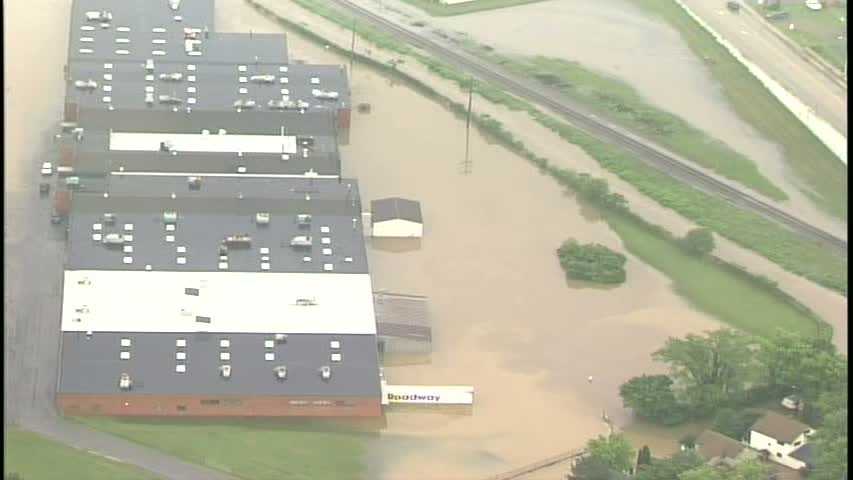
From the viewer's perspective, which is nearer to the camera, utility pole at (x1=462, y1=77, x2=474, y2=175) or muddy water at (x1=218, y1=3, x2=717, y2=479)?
muddy water at (x1=218, y1=3, x2=717, y2=479)

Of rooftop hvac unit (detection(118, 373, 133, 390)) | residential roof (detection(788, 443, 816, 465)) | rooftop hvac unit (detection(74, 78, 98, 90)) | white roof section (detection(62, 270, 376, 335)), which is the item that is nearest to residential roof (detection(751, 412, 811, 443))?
residential roof (detection(788, 443, 816, 465))

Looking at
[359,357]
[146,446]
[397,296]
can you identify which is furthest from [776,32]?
[146,446]

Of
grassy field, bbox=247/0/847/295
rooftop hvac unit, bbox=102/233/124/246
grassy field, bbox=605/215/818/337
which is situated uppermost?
rooftop hvac unit, bbox=102/233/124/246

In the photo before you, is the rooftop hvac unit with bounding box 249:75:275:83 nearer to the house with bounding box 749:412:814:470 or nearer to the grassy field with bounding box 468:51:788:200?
the grassy field with bounding box 468:51:788:200

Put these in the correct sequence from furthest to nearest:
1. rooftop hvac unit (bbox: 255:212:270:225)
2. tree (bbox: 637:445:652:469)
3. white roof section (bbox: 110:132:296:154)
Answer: white roof section (bbox: 110:132:296:154) < rooftop hvac unit (bbox: 255:212:270:225) < tree (bbox: 637:445:652:469)

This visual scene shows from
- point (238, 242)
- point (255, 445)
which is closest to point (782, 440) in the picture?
point (255, 445)

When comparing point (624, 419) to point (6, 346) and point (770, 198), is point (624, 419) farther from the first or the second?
point (770, 198)
